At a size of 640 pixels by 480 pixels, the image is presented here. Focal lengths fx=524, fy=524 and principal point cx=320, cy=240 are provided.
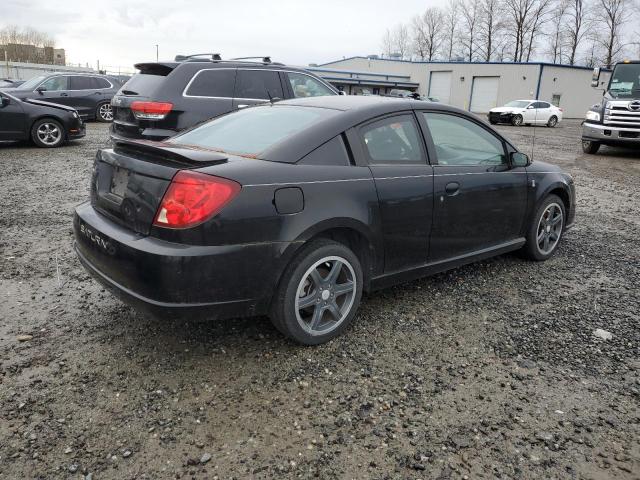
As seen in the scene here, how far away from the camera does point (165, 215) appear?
9.17 ft

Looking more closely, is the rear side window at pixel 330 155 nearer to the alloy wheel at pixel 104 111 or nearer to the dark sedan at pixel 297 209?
the dark sedan at pixel 297 209

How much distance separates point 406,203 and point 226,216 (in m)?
1.35

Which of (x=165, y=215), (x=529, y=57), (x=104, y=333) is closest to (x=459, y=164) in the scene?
(x=165, y=215)

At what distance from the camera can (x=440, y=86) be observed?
51.1m

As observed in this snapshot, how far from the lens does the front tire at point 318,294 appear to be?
3070 millimetres

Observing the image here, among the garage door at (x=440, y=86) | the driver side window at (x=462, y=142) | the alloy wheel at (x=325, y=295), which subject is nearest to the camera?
the alloy wheel at (x=325, y=295)

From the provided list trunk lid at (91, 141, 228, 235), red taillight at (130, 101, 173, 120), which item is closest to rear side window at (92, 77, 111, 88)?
red taillight at (130, 101, 173, 120)

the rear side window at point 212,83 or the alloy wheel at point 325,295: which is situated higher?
the rear side window at point 212,83

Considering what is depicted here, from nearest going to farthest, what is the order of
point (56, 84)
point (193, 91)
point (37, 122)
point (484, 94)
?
point (193, 91)
point (37, 122)
point (56, 84)
point (484, 94)

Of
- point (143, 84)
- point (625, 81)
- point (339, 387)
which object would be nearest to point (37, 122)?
point (143, 84)

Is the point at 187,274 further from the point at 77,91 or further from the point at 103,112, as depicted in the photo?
the point at 103,112

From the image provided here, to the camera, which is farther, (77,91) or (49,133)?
(77,91)

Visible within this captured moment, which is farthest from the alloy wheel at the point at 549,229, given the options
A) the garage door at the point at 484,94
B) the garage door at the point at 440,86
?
the garage door at the point at 440,86

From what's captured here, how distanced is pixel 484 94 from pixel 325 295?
48032 millimetres
